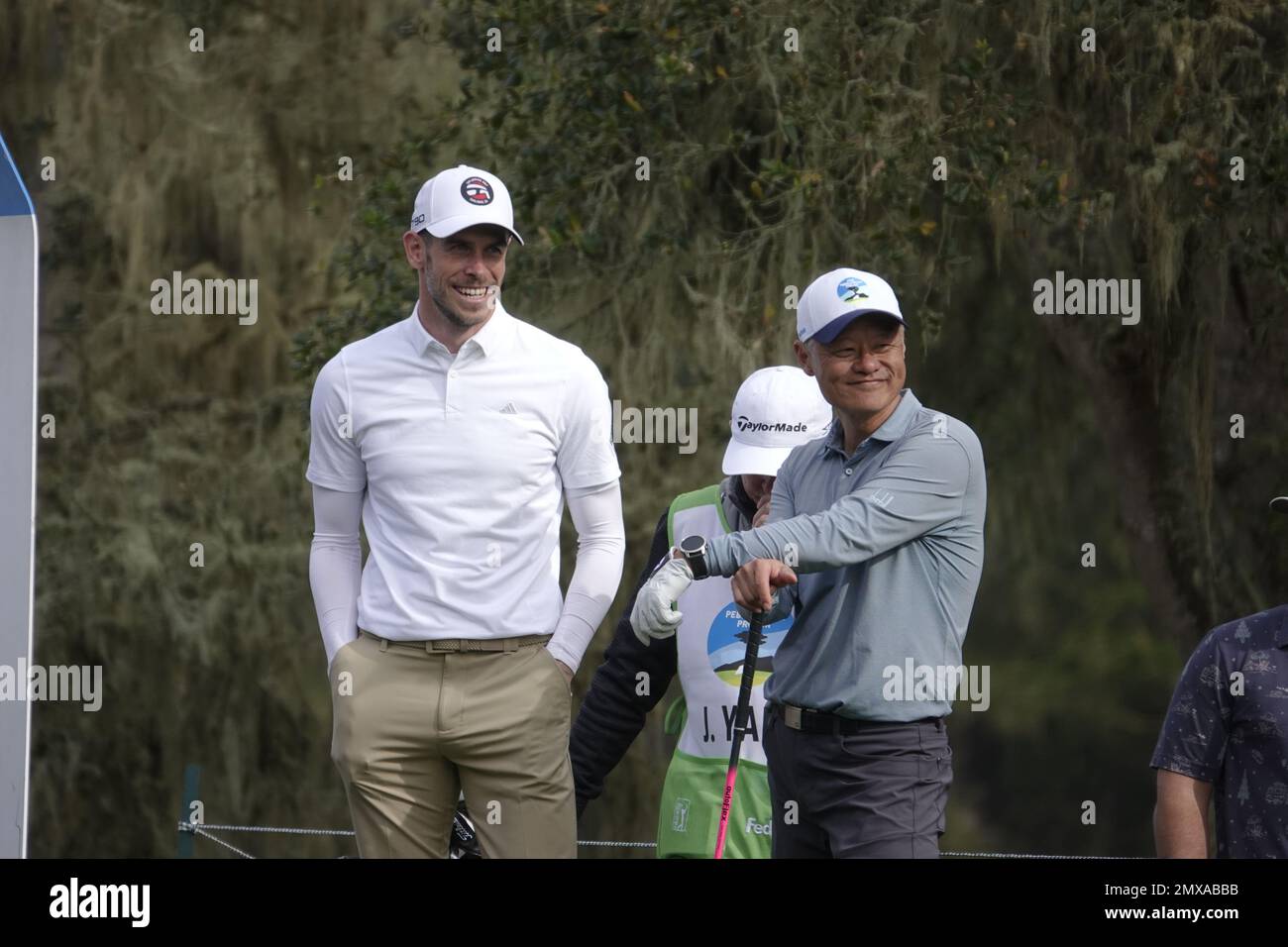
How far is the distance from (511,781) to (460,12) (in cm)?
565

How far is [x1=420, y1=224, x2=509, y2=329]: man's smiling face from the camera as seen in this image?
3.83 metres

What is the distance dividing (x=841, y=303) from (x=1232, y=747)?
3.39 feet

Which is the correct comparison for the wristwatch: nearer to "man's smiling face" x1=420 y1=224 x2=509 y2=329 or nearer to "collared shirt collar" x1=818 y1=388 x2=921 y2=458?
"collared shirt collar" x1=818 y1=388 x2=921 y2=458

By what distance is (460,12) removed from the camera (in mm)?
8758

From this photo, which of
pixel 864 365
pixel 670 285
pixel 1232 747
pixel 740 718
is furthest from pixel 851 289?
pixel 670 285

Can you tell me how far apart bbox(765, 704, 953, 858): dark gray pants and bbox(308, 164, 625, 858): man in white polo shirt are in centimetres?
55

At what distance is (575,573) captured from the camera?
396 centimetres

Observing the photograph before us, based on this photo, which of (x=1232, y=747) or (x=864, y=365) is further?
(x=864, y=365)

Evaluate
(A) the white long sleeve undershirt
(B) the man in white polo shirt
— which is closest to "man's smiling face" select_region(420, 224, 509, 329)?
(B) the man in white polo shirt

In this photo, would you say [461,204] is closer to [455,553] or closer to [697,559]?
[455,553]

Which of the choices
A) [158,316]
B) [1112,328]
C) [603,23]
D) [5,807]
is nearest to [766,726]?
[5,807]

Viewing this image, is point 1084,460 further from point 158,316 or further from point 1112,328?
point 158,316

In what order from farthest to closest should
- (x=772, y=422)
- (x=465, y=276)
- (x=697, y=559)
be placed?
(x=772, y=422), (x=465, y=276), (x=697, y=559)

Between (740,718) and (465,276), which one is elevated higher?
(465,276)
